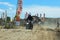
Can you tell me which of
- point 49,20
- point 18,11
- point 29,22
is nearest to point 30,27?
point 29,22

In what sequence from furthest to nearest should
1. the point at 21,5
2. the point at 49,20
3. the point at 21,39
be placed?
1. the point at 49,20
2. the point at 21,5
3. the point at 21,39

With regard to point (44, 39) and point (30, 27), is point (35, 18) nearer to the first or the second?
point (30, 27)

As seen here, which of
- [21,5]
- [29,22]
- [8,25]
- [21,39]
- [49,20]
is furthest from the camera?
[49,20]

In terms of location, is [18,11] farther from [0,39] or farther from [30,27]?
[0,39]

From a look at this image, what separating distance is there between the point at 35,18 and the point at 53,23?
11257 millimetres

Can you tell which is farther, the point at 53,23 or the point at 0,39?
the point at 53,23

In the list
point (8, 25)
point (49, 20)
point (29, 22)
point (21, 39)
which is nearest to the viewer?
point (21, 39)

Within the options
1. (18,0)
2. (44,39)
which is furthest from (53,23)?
(44,39)

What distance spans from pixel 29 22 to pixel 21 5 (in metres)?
3.28

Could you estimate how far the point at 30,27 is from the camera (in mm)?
32406

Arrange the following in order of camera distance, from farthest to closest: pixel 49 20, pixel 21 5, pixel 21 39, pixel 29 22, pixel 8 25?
1. pixel 49 20
2. pixel 8 25
3. pixel 21 5
4. pixel 29 22
5. pixel 21 39

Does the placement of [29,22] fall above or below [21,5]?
below

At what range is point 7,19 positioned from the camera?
1724 inches

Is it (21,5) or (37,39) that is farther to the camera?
(21,5)
